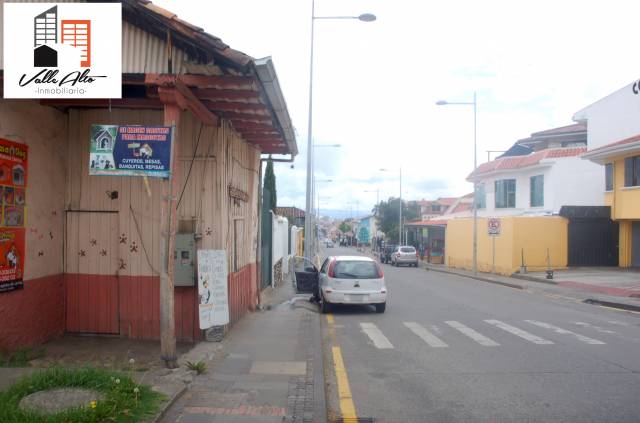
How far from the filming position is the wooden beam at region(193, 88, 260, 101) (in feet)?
26.9

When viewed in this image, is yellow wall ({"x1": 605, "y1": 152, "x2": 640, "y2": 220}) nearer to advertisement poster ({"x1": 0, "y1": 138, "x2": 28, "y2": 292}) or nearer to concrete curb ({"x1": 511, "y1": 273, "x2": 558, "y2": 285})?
concrete curb ({"x1": 511, "y1": 273, "x2": 558, "y2": 285})

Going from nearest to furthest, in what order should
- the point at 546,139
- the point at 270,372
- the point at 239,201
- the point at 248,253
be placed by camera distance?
the point at 270,372 < the point at 239,201 < the point at 248,253 < the point at 546,139

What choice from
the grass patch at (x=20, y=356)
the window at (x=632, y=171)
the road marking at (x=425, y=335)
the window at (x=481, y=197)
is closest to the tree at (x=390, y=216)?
the window at (x=481, y=197)

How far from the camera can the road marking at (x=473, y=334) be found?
10566 mm

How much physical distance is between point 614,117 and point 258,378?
28997mm

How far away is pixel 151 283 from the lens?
9695mm

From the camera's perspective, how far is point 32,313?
8.76m

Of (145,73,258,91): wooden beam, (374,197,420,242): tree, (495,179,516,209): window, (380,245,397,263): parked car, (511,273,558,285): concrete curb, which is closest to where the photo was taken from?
(145,73,258,91): wooden beam

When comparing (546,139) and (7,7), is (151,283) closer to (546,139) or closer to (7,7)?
(7,7)

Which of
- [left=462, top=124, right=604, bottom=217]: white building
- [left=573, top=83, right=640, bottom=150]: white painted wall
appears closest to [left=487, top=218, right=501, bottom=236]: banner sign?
[left=462, top=124, right=604, bottom=217]: white building

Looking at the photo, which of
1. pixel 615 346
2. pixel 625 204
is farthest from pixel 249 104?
pixel 625 204

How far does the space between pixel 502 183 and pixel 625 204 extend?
1318cm

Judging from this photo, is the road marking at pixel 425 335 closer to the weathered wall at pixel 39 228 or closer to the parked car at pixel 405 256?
the weathered wall at pixel 39 228

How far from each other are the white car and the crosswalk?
140 cm
